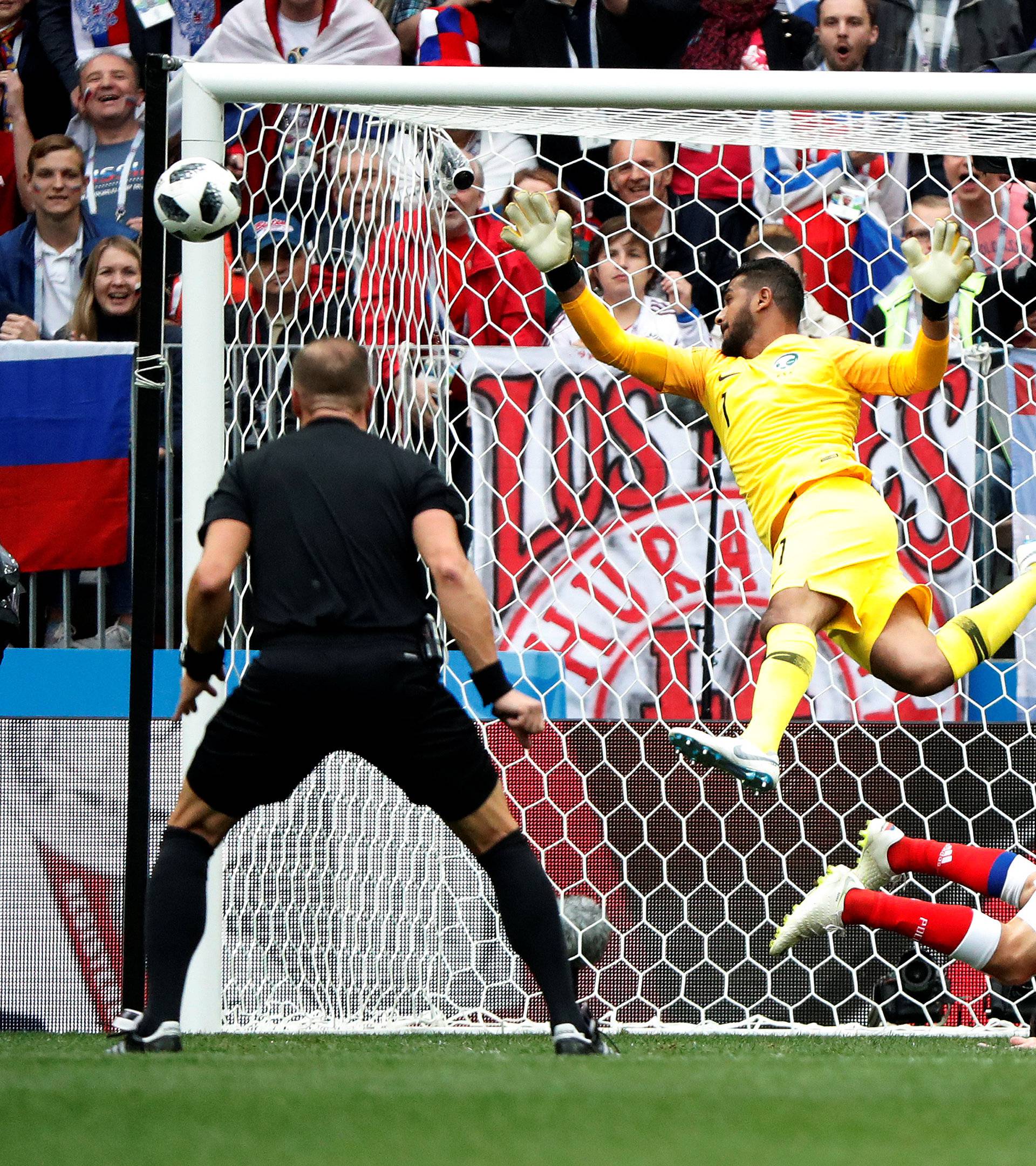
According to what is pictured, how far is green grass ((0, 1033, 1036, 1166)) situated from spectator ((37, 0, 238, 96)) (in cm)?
637

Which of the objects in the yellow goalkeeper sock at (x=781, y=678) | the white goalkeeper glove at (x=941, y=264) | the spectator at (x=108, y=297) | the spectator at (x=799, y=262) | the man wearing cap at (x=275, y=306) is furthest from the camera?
the spectator at (x=108, y=297)

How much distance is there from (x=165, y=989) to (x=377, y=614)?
979 millimetres

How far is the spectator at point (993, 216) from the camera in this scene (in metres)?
7.14

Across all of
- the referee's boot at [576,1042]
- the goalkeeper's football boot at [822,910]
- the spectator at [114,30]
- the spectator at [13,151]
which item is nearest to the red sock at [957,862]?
the goalkeeper's football boot at [822,910]

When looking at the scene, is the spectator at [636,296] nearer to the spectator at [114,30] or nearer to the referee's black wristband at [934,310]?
the referee's black wristband at [934,310]

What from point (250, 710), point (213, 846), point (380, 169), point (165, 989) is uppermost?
point (380, 169)

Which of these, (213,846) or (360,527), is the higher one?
(360,527)

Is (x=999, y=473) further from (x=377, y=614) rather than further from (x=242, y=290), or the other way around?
(x=377, y=614)

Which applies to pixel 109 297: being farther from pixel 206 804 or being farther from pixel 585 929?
pixel 206 804

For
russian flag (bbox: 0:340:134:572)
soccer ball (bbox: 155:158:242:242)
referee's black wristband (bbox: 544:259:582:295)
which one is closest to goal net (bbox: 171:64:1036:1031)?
russian flag (bbox: 0:340:134:572)

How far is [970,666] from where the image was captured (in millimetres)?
5203

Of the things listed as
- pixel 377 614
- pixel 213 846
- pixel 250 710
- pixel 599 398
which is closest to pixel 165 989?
pixel 213 846

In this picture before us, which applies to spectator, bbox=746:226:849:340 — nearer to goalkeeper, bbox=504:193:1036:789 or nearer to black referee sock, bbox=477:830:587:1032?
goalkeeper, bbox=504:193:1036:789

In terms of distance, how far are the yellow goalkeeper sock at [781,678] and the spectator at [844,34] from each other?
4732 mm
